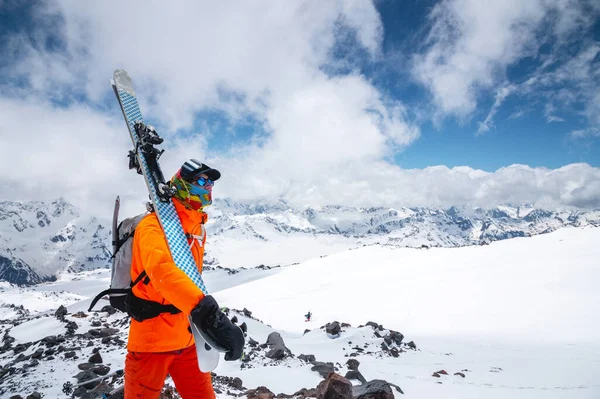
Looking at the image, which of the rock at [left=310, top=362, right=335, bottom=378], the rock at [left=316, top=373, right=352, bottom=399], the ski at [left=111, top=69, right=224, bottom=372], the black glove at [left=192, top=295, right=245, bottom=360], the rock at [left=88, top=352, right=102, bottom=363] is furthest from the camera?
the rock at [left=310, top=362, right=335, bottom=378]

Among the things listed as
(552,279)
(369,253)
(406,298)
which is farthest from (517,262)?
(369,253)

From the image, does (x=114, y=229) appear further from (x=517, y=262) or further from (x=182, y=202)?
(x=517, y=262)

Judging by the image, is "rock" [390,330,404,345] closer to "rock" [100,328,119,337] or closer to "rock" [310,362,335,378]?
"rock" [310,362,335,378]

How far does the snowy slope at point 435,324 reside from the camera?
1068 centimetres

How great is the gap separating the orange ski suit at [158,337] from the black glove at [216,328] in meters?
0.21

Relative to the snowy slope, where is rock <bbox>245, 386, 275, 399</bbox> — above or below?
below

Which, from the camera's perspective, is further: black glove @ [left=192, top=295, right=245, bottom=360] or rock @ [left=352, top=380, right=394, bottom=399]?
rock @ [left=352, top=380, right=394, bottom=399]

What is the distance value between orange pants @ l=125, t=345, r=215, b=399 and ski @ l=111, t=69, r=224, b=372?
0.56 m

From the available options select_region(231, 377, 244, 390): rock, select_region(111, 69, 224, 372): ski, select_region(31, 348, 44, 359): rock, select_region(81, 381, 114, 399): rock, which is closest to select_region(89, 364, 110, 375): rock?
select_region(81, 381, 114, 399): rock

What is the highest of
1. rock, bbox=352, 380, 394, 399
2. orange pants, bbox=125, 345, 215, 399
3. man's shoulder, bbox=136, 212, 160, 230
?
man's shoulder, bbox=136, 212, 160, 230

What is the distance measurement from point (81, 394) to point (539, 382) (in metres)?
14.8

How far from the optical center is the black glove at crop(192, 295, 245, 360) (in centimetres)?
310

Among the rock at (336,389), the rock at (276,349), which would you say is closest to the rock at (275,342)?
the rock at (276,349)

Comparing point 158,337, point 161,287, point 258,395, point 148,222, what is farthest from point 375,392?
point 148,222
